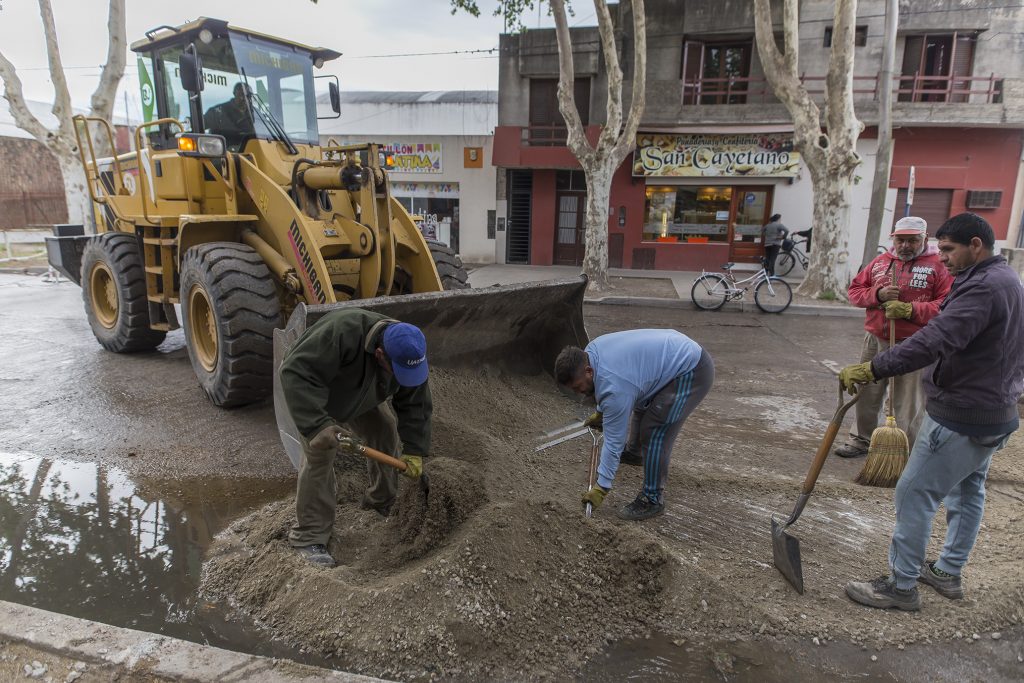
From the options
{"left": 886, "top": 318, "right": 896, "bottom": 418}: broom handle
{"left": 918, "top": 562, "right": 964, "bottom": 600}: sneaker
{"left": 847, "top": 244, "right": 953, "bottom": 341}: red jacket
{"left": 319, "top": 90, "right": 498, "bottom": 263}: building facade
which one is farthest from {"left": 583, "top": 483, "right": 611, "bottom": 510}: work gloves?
{"left": 319, "top": 90, "right": 498, "bottom": 263}: building facade

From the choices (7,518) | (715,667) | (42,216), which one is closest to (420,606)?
(715,667)

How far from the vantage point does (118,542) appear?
136 inches

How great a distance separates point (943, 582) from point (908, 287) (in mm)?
2092

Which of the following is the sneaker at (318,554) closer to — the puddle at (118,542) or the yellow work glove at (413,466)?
the puddle at (118,542)

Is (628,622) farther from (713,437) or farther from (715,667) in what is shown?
(713,437)

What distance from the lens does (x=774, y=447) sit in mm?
4898

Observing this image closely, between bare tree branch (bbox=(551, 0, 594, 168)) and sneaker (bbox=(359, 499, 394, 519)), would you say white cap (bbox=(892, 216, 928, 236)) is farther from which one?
bare tree branch (bbox=(551, 0, 594, 168))

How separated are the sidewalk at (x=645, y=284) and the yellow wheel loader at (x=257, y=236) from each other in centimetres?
319

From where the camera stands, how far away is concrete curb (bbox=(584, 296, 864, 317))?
10.9m

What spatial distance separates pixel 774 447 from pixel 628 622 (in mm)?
2560

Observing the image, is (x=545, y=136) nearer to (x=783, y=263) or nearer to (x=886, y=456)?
(x=783, y=263)

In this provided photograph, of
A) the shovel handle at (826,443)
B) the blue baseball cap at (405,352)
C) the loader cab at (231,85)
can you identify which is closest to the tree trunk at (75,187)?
the loader cab at (231,85)

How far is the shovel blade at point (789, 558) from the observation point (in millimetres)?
3039

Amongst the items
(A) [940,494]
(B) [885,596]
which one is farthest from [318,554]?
(A) [940,494]
